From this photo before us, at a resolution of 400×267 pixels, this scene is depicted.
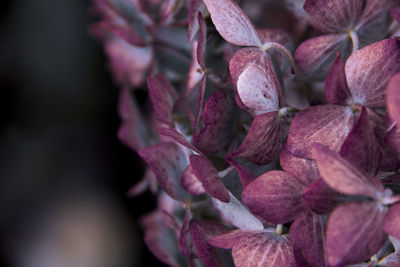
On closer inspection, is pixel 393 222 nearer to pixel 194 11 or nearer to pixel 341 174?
pixel 341 174

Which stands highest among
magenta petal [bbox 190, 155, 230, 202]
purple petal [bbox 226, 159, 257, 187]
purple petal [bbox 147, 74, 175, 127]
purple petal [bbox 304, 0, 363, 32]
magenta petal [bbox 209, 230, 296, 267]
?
purple petal [bbox 304, 0, 363, 32]

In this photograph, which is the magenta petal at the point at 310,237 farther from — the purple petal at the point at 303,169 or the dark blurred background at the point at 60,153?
the dark blurred background at the point at 60,153

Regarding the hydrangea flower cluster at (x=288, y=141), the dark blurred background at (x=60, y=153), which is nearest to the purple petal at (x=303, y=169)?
the hydrangea flower cluster at (x=288, y=141)

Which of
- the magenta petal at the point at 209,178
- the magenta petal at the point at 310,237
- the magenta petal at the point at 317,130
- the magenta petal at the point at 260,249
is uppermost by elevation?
the magenta petal at the point at 317,130

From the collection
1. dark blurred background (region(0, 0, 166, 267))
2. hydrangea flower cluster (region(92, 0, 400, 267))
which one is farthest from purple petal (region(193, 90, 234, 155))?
dark blurred background (region(0, 0, 166, 267))

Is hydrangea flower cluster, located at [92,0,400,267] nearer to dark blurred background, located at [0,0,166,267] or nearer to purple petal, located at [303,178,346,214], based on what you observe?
purple petal, located at [303,178,346,214]
